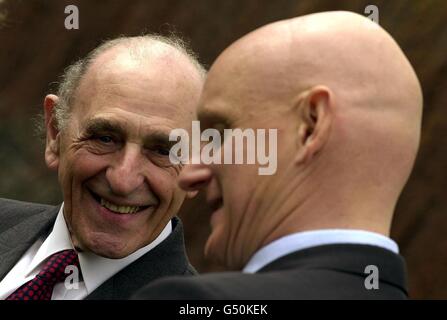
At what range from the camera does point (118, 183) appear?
106 inches

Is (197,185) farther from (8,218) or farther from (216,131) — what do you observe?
(8,218)

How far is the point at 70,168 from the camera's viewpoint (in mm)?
2832

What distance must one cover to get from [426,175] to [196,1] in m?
1.49

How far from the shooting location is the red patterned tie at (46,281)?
2752 mm

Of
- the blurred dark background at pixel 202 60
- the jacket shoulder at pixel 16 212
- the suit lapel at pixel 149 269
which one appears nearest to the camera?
the suit lapel at pixel 149 269

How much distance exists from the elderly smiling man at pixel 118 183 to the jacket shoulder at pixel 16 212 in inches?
11.4

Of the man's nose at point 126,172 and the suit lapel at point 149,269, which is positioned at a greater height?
the man's nose at point 126,172

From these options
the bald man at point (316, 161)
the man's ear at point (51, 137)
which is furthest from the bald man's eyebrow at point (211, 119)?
the man's ear at point (51, 137)

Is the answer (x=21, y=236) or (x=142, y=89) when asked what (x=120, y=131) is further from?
(x=21, y=236)

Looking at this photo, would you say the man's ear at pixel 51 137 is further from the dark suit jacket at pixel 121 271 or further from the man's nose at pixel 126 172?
the man's nose at pixel 126 172

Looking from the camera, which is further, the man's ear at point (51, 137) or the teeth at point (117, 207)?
the man's ear at point (51, 137)

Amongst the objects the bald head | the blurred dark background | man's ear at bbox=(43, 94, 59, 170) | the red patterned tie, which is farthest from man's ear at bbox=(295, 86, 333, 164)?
the blurred dark background

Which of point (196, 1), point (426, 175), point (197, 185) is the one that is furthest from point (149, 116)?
point (196, 1)

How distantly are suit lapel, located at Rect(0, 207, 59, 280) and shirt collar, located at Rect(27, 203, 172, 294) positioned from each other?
63 mm
